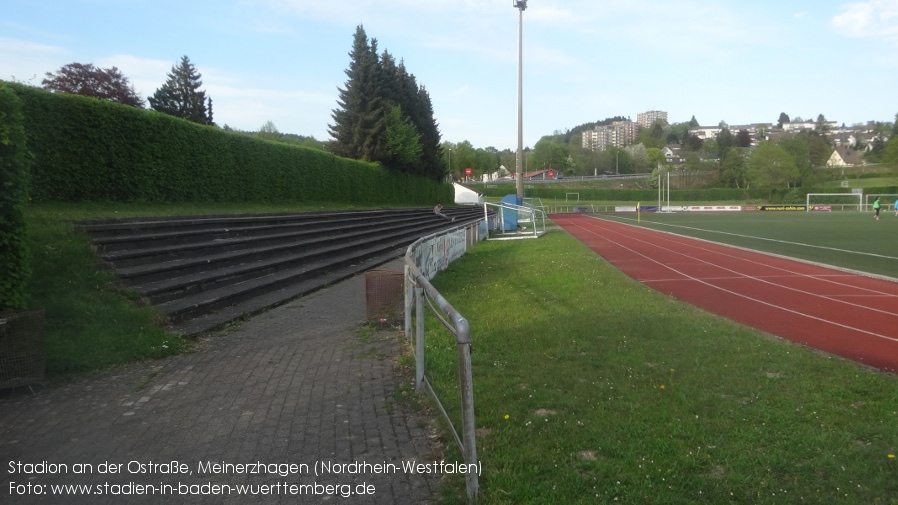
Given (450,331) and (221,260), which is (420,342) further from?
(221,260)

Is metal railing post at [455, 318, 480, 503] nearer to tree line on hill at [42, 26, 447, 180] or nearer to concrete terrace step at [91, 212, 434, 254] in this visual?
concrete terrace step at [91, 212, 434, 254]

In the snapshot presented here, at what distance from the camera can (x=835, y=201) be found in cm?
7850

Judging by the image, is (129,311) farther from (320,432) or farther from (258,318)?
(320,432)

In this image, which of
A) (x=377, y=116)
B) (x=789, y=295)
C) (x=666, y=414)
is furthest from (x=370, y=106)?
(x=666, y=414)

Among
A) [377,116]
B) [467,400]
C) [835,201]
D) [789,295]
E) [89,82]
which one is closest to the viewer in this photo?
[467,400]

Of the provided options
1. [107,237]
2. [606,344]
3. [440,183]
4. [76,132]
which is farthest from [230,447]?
[440,183]

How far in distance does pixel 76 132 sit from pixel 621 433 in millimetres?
13295

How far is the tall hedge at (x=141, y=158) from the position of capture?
12984 mm

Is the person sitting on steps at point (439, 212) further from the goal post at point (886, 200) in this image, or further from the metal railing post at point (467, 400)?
the goal post at point (886, 200)

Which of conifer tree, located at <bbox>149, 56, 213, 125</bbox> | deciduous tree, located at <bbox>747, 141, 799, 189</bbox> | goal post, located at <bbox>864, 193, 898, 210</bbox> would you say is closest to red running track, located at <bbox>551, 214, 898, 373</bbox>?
conifer tree, located at <bbox>149, 56, 213, 125</bbox>

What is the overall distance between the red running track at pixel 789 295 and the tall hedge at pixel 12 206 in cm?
914

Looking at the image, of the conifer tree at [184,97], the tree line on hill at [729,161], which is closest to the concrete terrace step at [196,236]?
the conifer tree at [184,97]

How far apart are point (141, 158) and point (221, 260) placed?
540cm

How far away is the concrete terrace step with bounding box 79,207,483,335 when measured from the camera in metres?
9.47
